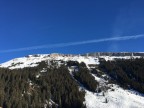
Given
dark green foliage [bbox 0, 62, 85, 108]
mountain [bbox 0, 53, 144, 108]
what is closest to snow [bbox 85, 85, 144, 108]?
mountain [bbox 0, 53, 144, 108]

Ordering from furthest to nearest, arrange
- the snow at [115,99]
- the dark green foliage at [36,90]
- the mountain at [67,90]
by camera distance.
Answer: the snow at [115,99] < the mountain at [67,90] < the dark green foliage at [36,90]

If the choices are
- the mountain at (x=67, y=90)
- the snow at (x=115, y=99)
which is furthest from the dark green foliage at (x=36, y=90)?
the snow at (x=115, y=99)

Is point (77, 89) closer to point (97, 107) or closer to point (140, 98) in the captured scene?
point (97, 107)

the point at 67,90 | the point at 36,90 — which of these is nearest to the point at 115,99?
the point at 67,90

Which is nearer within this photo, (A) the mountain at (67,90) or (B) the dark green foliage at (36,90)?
(B) the dark green foliage at (36,90)

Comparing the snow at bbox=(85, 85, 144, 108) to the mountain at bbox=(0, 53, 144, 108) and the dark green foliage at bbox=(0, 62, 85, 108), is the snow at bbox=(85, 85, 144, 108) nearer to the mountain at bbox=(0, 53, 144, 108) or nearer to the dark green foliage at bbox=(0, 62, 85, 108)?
the mountain at bbox=(0, 53, 144, 108)

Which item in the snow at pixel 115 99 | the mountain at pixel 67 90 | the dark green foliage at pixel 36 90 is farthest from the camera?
the snow at pixel 115 99

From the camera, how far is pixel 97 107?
149875 millimetres

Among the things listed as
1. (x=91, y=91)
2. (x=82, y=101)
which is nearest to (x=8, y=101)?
(x=82, y=101)

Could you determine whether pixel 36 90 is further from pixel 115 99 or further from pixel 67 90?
pixel 115 99

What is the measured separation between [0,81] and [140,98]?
79.2 meters

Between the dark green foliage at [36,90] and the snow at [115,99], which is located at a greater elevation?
the dark green foliage at [36,90]

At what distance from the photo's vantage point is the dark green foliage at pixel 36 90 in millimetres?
143750

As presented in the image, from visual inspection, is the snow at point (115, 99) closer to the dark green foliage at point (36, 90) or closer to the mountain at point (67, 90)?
the mountain at point (67, 90)
